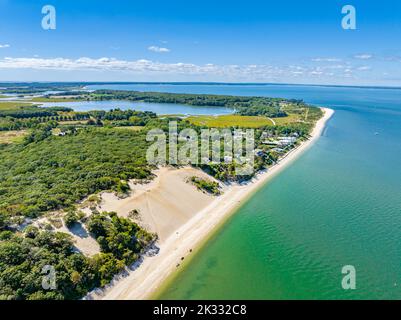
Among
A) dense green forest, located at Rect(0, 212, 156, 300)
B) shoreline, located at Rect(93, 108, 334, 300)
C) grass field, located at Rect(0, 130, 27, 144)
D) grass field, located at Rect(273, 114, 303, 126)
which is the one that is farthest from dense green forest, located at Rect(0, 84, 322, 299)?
grass field, located at Rect(273, 114, 303, 126)

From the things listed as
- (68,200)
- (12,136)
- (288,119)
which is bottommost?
(68,200)

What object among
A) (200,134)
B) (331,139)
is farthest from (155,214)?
(331,139)

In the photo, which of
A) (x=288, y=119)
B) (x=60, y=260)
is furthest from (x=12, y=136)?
(x=288, y=119)

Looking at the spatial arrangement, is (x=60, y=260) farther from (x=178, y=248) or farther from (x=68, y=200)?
(x=178, y=248)

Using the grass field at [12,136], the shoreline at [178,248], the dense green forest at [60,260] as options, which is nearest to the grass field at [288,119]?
the shoreline at [178,248]

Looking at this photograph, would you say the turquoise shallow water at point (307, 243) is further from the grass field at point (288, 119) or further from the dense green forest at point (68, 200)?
the grass field at point (288, 119)
